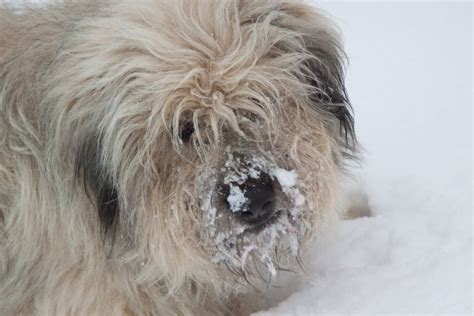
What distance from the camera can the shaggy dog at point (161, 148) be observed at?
9.31ft

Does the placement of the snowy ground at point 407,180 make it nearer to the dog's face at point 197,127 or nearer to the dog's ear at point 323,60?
the dog's face at point 197,127

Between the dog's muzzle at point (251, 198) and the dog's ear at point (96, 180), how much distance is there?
19.8 inches

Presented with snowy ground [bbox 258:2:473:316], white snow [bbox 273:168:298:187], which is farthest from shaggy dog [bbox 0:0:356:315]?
snowy ground [bbox 258:2:473:316]

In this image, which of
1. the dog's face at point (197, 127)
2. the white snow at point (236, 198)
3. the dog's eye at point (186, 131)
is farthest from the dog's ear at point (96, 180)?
the white snow at point (236, 198)

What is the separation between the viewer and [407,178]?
394 centimetres

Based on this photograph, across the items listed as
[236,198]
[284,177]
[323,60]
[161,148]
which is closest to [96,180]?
[161,148]

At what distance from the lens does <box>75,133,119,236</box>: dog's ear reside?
2.93 m

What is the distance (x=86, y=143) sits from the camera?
115 inches

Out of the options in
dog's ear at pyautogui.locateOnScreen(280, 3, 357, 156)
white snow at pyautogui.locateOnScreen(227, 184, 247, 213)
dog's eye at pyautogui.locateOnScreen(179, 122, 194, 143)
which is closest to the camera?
white snow at pyautogui.locateOnScreen(227, 184, 247, 213)

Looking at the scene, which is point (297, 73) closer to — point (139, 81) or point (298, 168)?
point (298, 168)

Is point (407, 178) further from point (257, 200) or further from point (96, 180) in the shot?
point (96, 180)

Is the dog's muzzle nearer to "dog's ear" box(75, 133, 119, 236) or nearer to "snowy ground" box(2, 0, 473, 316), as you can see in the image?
"dog's ear" box(75, 133, 119, 236)

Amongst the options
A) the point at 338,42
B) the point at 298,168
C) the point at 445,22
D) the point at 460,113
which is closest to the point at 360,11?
the point at 445,22

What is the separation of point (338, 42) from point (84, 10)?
43.0 inches
